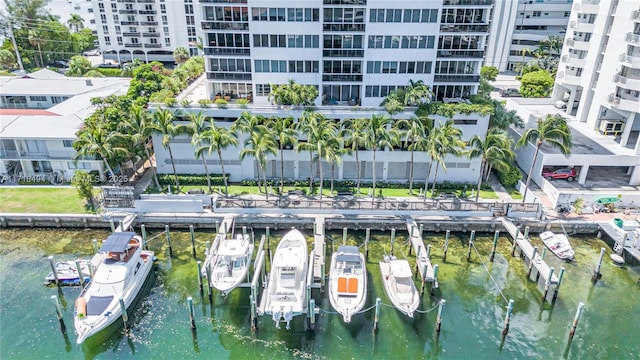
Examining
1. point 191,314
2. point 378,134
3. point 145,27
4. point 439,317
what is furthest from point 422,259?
point 145,27

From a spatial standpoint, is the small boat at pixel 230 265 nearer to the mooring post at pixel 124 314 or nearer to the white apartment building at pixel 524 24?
the mooring post at pixel 124 314

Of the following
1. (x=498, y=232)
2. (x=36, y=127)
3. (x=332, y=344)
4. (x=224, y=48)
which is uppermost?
(x=224, y=48)

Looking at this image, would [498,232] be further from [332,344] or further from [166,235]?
[166,235]

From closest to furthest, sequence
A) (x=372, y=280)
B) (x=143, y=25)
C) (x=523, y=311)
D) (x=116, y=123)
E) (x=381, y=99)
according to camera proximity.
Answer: (x=523, y=311), (x=372, y=280), (x=116, y=123), (x=381, y=99), (x=143, y=25)

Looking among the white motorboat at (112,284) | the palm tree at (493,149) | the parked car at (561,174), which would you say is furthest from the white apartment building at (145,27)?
the parked car at (561,174)

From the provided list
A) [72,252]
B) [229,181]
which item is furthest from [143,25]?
[72,252]

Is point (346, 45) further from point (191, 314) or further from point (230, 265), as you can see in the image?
point (191, 314)
